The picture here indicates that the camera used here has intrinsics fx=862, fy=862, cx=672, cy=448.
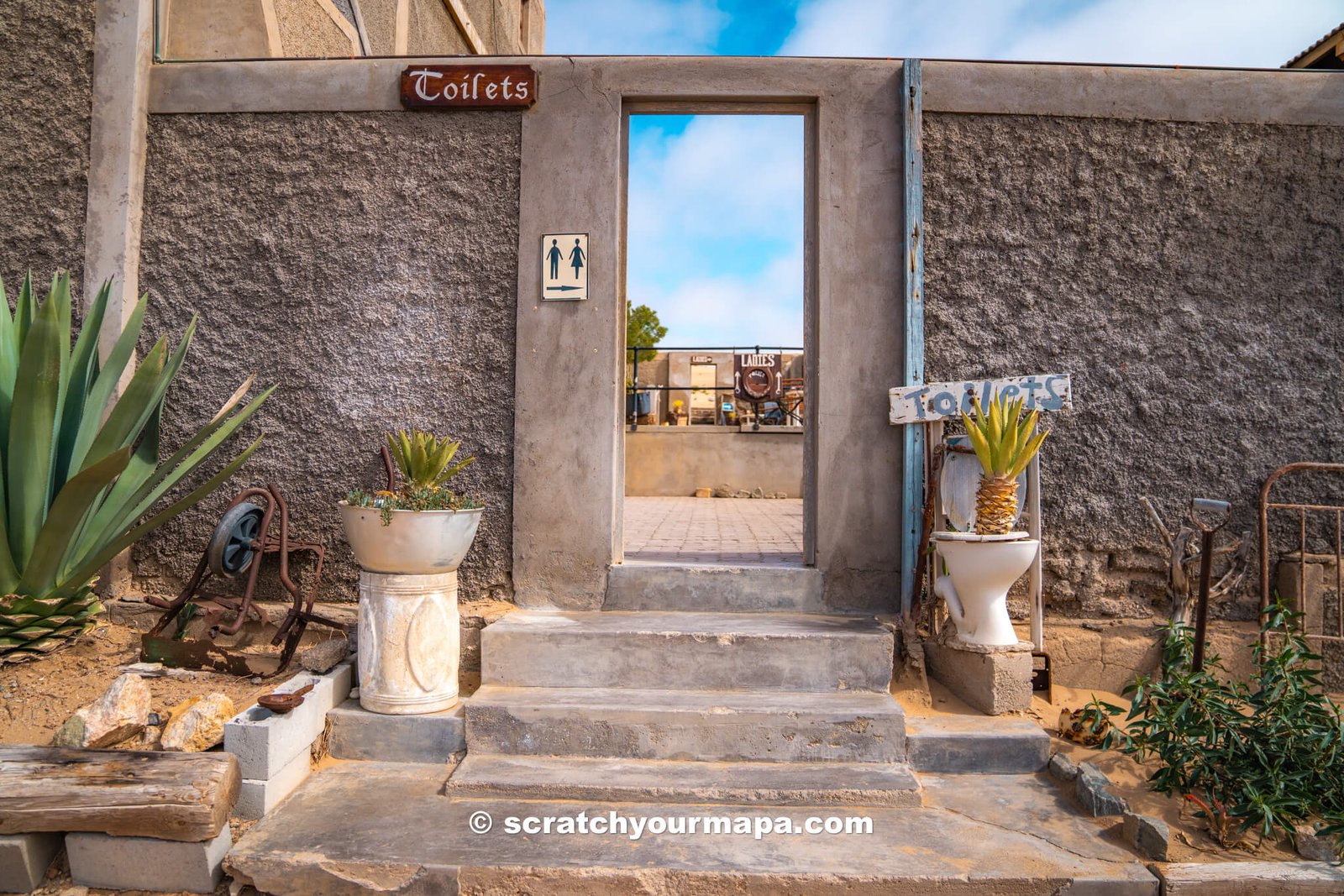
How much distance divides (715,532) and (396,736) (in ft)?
12.6

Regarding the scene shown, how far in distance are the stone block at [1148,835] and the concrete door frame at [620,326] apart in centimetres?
153

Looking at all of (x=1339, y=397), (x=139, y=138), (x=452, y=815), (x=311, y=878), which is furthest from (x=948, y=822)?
(x=139, y=138)

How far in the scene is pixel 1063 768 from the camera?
331 centimetres

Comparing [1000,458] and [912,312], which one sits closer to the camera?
[1000,458]

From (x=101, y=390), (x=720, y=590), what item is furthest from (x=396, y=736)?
(x=101, y=390)

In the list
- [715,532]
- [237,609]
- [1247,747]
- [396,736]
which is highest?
[715,532]

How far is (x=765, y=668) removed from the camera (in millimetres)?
3748

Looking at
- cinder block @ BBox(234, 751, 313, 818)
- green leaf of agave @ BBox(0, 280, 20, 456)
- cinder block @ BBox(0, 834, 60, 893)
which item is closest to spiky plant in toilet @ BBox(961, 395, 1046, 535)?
cinder block @ BBox(234, 751, 313, 818)

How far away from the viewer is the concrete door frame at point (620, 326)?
4324 millimetres

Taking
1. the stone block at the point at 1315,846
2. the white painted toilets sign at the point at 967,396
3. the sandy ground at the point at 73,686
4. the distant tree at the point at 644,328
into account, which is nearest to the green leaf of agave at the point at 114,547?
the sandy ground at the point at 73,686

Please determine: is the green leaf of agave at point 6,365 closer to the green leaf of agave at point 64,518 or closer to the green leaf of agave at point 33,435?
the green leaf of agave at point 33,435

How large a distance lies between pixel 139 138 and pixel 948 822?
5.01 metres

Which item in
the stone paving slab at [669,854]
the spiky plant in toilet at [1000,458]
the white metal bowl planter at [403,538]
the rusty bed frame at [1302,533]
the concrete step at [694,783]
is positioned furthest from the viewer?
the rusty bed frame at [1302,533]

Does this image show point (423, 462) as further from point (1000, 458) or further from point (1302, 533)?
point (1302, 533)
